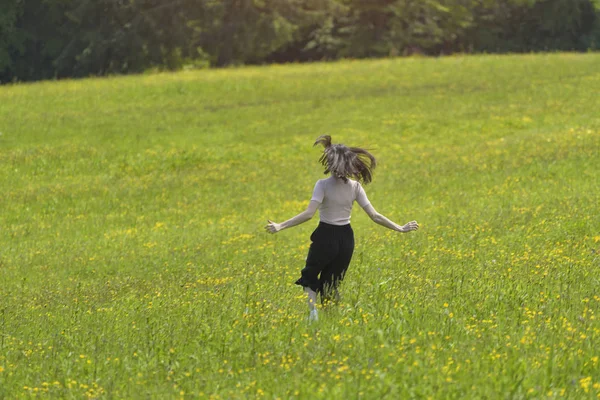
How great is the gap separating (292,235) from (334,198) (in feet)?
30.7

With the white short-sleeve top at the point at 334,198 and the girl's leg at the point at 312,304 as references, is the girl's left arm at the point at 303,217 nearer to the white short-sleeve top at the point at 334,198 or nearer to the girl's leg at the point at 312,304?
the white short-sleeve top at the point at 334,198

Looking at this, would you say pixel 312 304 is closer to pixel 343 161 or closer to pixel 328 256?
pixel 328 256

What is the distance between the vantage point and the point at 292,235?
17516mm

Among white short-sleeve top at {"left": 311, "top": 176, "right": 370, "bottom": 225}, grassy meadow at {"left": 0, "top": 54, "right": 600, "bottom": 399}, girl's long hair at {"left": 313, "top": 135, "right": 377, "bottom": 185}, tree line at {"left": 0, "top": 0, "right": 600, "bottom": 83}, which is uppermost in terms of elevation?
girl's long hair at {"left": 313, "top": 135, "right": 377, "bottom": 185}

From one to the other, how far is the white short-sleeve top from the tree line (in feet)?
157

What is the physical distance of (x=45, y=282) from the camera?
13.7 metres

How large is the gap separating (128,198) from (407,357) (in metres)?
17.3

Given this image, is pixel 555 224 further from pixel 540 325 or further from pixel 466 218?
pixel 540 325

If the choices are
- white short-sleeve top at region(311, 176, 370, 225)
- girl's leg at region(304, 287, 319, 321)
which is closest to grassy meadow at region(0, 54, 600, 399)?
girl's leg at region(304, 287, 319, 321)

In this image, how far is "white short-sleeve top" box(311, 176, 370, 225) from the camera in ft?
26.9

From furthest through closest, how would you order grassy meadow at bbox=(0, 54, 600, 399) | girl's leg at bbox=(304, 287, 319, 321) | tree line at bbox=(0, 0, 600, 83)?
1. tree line at bbox=(0, 0, 600, 83)
2. girl's leg at bbox=(304, 287, 319, 321)
3. grassy meadow at bbox=(0, 54, 600, 399)

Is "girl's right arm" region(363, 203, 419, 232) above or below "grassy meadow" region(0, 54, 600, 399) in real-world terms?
above

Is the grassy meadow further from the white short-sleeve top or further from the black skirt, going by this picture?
the white short-sleeve top

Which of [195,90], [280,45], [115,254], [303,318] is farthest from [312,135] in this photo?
[280,45]
